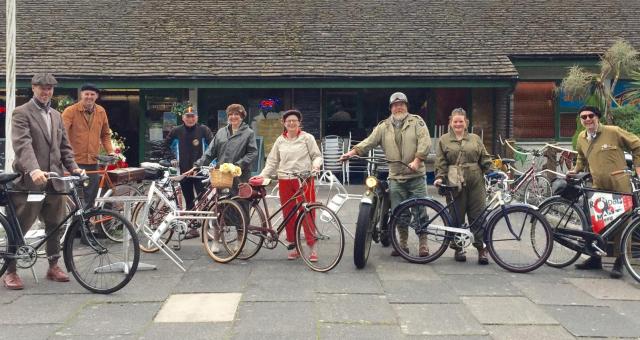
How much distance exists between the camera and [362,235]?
6484 millimetres

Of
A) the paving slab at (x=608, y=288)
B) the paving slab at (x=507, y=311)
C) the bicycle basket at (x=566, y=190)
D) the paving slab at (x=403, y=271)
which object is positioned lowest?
the paving slab at (x=507, y=311)

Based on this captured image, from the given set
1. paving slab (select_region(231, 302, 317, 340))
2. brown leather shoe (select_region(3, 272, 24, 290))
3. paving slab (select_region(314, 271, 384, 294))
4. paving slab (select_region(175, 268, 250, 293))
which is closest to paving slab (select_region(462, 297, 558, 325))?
paving slab (select_region(314, 271, 384, 294))

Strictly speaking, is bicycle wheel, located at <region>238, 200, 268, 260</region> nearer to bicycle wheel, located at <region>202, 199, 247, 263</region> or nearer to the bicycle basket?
bicycle wheel, located at <region>202, 199, 247, 263</region>

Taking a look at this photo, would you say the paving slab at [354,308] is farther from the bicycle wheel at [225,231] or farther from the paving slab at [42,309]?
the paving slab at [42,309]

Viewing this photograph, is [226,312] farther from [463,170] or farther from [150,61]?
[150,61]

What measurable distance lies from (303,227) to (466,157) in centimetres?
197

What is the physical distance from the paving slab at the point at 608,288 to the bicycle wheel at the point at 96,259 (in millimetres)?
4196

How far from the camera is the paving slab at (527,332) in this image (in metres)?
4.70

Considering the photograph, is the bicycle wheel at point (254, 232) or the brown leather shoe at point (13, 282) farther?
the bicycle wheel at point (254, 232)

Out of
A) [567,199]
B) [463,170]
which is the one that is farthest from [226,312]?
[567,199]

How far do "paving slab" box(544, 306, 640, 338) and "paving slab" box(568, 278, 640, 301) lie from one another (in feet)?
1.46

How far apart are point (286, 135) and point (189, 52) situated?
8.35 meters

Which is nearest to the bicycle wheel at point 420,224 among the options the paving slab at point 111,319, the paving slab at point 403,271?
the paving slab at point 403,271

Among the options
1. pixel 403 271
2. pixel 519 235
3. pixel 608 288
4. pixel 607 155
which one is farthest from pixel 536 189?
pixel 403 271
